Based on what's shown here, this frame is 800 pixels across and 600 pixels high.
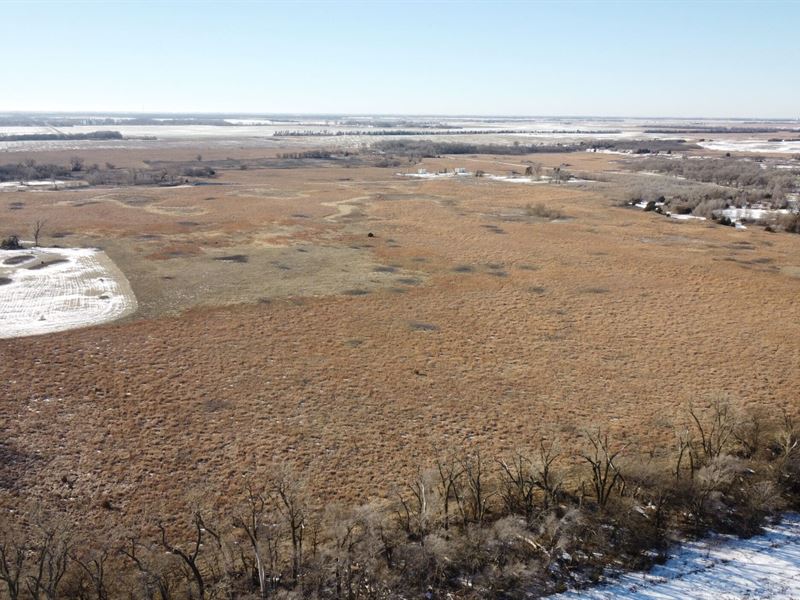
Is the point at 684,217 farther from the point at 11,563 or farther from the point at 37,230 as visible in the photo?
the point at 11,563

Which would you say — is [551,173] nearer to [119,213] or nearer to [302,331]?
[119,213]

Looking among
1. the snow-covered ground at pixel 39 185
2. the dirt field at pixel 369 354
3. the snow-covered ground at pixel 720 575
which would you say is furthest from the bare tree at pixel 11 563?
the snow-covered ground at pixel 39 185

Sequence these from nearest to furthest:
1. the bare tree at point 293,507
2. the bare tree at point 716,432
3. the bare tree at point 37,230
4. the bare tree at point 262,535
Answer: the bare tree at point 262,535, the bare tree at point 293,507, the bare tree at point 716,432, the bare tree at point 37,230

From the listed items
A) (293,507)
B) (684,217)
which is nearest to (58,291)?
(293,507)

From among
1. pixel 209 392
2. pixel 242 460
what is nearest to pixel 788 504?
pixel 242 460

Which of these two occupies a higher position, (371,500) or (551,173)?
(551,173)

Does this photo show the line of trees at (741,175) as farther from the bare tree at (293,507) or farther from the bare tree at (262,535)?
the bare tree at (262,535)

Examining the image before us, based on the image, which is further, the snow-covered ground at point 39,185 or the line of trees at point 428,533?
the snow-covered ground at point 39,185
